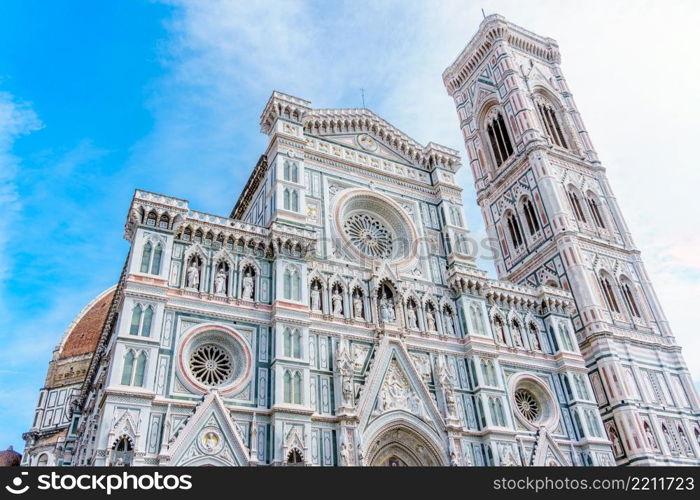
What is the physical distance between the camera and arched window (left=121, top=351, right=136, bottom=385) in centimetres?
1727

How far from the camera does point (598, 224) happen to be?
116ft

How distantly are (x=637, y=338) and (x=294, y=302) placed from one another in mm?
19688

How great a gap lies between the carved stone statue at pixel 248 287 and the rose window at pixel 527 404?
12.2m

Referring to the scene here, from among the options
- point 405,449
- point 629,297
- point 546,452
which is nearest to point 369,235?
point 405,449

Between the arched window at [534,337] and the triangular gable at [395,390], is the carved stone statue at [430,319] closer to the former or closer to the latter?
the triangular gable at [395,390]

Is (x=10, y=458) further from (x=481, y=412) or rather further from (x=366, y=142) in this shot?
(x=481, y=412)

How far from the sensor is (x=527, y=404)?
25.3 m

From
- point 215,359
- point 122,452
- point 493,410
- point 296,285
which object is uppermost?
point 296,285

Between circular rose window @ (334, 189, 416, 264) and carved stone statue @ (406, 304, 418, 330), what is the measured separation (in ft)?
7.52

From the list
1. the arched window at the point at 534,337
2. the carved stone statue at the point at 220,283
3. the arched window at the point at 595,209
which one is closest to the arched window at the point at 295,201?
the carved stone statue at the point at 220,283

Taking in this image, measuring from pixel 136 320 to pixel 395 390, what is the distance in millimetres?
9583

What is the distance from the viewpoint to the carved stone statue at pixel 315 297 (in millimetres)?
22344
